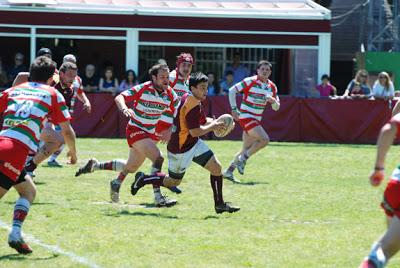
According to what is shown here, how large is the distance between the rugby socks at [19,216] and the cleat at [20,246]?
0.15 ft

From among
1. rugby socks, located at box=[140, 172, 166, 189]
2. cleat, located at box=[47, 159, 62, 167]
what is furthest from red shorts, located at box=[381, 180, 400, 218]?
cleat, located at box=[47, 159, 62, 167]

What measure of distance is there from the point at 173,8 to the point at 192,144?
Answer: 1736 centimetres

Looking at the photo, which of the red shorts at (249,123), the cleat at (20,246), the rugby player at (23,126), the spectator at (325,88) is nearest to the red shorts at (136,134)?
the rugby player at (23,126)

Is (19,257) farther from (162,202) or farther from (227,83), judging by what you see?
(227,83)

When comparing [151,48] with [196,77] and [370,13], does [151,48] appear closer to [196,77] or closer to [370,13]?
[370,13]

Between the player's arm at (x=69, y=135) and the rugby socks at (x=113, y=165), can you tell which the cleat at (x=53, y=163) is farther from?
the player's arm at (x=69, y=135)

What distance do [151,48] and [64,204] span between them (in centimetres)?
2007

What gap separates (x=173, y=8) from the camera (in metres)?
28.1

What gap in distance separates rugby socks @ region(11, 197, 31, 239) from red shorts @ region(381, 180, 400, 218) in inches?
131

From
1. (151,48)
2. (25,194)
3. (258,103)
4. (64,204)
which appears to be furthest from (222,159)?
(151,48)

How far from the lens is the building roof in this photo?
2748 cm

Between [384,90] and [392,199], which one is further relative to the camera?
[384,90]

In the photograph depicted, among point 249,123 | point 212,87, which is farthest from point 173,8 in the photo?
point 249,123

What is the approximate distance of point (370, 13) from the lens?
3192 centimetres
